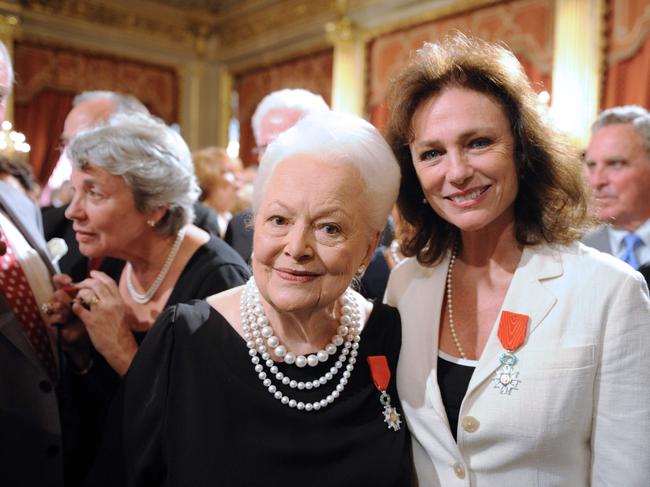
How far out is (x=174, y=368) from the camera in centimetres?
157

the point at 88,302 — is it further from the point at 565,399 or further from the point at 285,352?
the point at 565,399

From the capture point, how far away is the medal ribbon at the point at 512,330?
1560 millimetres

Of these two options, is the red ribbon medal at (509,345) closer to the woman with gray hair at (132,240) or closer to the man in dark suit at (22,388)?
the woman with gray hair at (132,240)

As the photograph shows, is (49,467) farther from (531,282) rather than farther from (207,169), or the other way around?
(207,169)

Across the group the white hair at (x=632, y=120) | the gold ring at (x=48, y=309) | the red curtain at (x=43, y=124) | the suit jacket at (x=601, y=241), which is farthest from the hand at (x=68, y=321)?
the red curtain at (x=43, y=124)

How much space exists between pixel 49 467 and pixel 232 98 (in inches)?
349

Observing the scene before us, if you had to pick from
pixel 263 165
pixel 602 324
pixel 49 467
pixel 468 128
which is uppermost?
pixel 468 128

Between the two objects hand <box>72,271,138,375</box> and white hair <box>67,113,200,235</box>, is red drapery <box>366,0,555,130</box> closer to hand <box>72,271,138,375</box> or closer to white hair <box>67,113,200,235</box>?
white hair <box>67,113,200,235</box>

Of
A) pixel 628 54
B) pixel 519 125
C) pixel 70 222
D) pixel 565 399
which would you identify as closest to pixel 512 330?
pixel 565 399

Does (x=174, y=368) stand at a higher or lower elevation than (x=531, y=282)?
lower

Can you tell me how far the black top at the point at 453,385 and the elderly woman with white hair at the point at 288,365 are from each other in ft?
0.43

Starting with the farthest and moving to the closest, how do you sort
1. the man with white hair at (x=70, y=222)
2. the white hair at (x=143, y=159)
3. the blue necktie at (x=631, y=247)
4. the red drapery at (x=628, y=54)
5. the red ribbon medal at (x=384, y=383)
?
the red drapery at (x=628, y=54)
the blue necktie at (x=631, y=247)
the man with white hair at (x=70, y=222)
the white hair at (x=143, y=159)
the red ribbon medal at (x=384, y=383)

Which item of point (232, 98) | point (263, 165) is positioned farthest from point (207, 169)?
point (232, 98)

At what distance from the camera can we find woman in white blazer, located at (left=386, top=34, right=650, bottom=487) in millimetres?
1496
